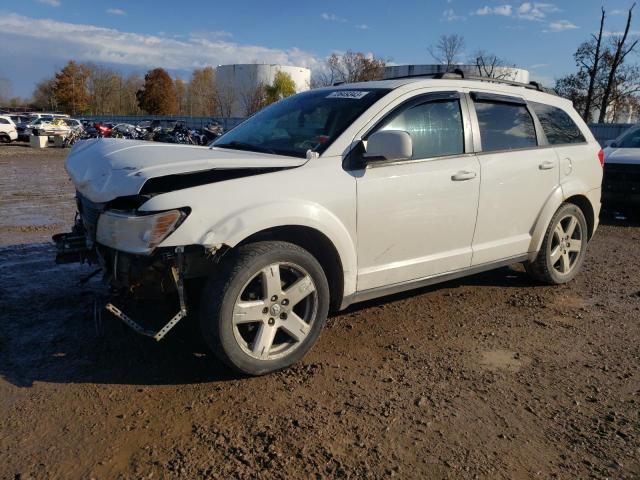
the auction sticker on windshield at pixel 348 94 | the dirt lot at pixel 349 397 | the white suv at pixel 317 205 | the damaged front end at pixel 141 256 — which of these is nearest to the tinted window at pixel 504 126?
the white suv at pixel 317 205

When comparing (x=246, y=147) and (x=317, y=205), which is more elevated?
(x=246, y=147)

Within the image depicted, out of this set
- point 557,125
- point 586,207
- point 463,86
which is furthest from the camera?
point 586,207

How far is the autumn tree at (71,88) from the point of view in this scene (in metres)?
88.5

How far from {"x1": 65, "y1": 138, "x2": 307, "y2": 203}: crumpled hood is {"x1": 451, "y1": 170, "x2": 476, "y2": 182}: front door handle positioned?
1266 mm

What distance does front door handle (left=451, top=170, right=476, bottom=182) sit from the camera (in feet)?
13.4

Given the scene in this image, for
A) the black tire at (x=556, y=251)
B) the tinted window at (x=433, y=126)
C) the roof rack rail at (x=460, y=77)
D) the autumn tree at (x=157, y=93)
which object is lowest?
the black tire at (x=556, y=251)

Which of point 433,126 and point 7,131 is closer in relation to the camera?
point 433,126

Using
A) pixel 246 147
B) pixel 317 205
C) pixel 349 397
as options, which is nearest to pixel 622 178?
pixel 246 147

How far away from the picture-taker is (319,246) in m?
3.59

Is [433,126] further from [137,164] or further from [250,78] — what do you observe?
[250,78]

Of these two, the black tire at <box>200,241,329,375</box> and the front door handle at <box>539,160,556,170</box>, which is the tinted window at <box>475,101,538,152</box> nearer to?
the front door handle at <box>539,160,556,170</box>

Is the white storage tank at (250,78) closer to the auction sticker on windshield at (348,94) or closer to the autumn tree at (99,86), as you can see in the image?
the autumn tree at (99,86)

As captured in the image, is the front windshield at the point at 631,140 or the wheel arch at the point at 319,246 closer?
the wheel arch at the point at 319,246

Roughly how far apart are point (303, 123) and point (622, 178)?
7.23 m
